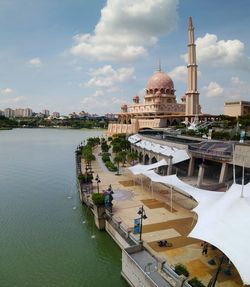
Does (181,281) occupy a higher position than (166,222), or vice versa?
(181,281)

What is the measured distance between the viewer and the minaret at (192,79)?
75.8 meters

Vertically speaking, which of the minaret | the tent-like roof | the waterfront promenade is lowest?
the waterfront promenade

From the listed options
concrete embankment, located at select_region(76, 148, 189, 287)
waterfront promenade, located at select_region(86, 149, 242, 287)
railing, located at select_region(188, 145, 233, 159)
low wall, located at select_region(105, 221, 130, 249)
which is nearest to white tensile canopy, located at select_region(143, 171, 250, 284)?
concrete embankment, located at select_region(76, 148, 189, 287)

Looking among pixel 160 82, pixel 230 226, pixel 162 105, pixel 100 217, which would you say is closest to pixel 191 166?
pixel 100 217

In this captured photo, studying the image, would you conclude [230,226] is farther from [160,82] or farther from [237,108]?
[237,108]

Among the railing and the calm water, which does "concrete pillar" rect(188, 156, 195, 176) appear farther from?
the calm water

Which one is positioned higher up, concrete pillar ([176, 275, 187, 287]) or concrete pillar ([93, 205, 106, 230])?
concrete pillar ([176, 275, 187, 287])

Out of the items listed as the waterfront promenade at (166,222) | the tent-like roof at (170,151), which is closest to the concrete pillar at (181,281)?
the waterfront promenade at (166,222)

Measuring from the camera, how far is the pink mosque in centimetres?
7756

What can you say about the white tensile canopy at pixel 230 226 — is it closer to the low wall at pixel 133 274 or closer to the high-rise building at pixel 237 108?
the low wall at pixel 133 274

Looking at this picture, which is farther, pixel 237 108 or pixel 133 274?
pixel 237 108

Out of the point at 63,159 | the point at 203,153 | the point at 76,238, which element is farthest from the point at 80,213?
the point at 63,159

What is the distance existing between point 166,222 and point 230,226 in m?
7.97

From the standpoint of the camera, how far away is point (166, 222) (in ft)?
65.3
